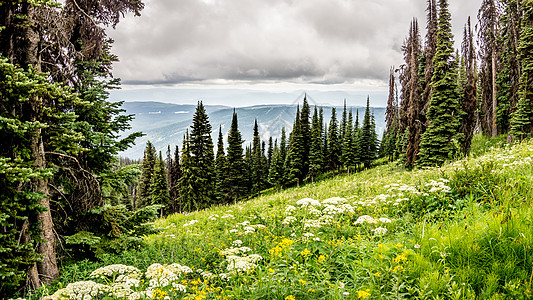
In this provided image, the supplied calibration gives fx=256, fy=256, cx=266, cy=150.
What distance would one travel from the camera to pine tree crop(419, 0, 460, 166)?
20031 millimetres

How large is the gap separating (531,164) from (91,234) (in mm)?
11426

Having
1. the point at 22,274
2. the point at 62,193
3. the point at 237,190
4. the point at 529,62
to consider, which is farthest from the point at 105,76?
the point at 237,190

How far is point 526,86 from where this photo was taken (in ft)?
64.7

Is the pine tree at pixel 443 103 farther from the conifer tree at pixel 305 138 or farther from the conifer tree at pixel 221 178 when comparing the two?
the conifer tree at pixel 221 178

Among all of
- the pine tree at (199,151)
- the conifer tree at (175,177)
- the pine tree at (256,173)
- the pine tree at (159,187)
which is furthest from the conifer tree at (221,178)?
the pine tree at (256,173)

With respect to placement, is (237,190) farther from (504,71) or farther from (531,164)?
(531,164)

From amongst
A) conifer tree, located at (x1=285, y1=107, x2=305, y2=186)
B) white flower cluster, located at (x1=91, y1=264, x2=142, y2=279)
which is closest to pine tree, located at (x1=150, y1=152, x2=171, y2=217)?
conifer tree, located at (x1=285, y1=107, x2=305, y2=186)

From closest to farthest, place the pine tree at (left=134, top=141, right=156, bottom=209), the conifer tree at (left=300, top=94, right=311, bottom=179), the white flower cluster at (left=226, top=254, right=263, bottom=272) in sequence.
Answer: the white flower cluster at (left=226, top=254, right=263, bottom=272) < the pine tree at (left=134, top=141, right=156, bottom=209) < the conifer tree at (left=300, top=94, right=311, bottom=179)

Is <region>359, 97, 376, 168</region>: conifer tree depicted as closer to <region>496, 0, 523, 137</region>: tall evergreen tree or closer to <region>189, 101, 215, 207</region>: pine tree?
<region>496, 0, 523, 137</region>: tall evergreen tree

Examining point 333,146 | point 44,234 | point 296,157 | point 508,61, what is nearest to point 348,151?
point 333,146

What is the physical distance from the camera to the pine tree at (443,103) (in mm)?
20031

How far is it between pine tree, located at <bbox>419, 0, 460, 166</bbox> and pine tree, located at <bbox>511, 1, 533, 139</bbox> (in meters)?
3.86

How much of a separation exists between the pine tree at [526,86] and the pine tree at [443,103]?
3.86 meters

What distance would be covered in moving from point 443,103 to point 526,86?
6.21 meters
